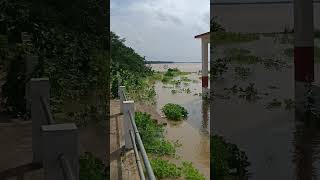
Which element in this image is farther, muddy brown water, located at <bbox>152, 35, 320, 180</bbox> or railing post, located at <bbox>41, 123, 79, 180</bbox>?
muddy brown water, located at <bbox>152, 35, 320, 180</bbox>

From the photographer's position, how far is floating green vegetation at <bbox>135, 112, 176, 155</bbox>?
A: 419cm

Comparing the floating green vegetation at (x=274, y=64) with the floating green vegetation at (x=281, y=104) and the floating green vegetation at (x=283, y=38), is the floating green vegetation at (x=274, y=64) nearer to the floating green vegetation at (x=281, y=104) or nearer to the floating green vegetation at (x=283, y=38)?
the floating green vegetation at (x=283, y=38)

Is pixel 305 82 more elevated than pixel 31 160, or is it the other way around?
pixel 305 82

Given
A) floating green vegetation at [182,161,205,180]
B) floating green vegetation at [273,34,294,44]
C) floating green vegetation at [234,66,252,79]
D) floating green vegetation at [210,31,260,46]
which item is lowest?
floating green vegetation at [182,161,205,180]

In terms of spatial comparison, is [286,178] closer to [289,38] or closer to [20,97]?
[20,97]

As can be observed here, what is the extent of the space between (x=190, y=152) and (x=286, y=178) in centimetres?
136

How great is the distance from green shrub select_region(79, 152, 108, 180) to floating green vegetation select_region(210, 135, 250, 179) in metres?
0.84

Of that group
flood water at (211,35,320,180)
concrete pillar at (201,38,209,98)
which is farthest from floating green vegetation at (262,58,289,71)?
concrete pillar at (201,38,209,98)

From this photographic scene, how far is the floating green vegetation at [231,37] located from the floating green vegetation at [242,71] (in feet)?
1.46

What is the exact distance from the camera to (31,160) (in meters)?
2.79

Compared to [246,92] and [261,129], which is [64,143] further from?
[246,92]

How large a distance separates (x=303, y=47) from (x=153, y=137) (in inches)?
72.5

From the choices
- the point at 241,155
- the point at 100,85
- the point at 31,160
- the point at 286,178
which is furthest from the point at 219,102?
the point at 31,160

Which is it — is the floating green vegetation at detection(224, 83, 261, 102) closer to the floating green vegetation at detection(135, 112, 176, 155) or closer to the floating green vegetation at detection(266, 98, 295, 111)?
the floating green vegetation at detection(266, 98, 295, 111)
